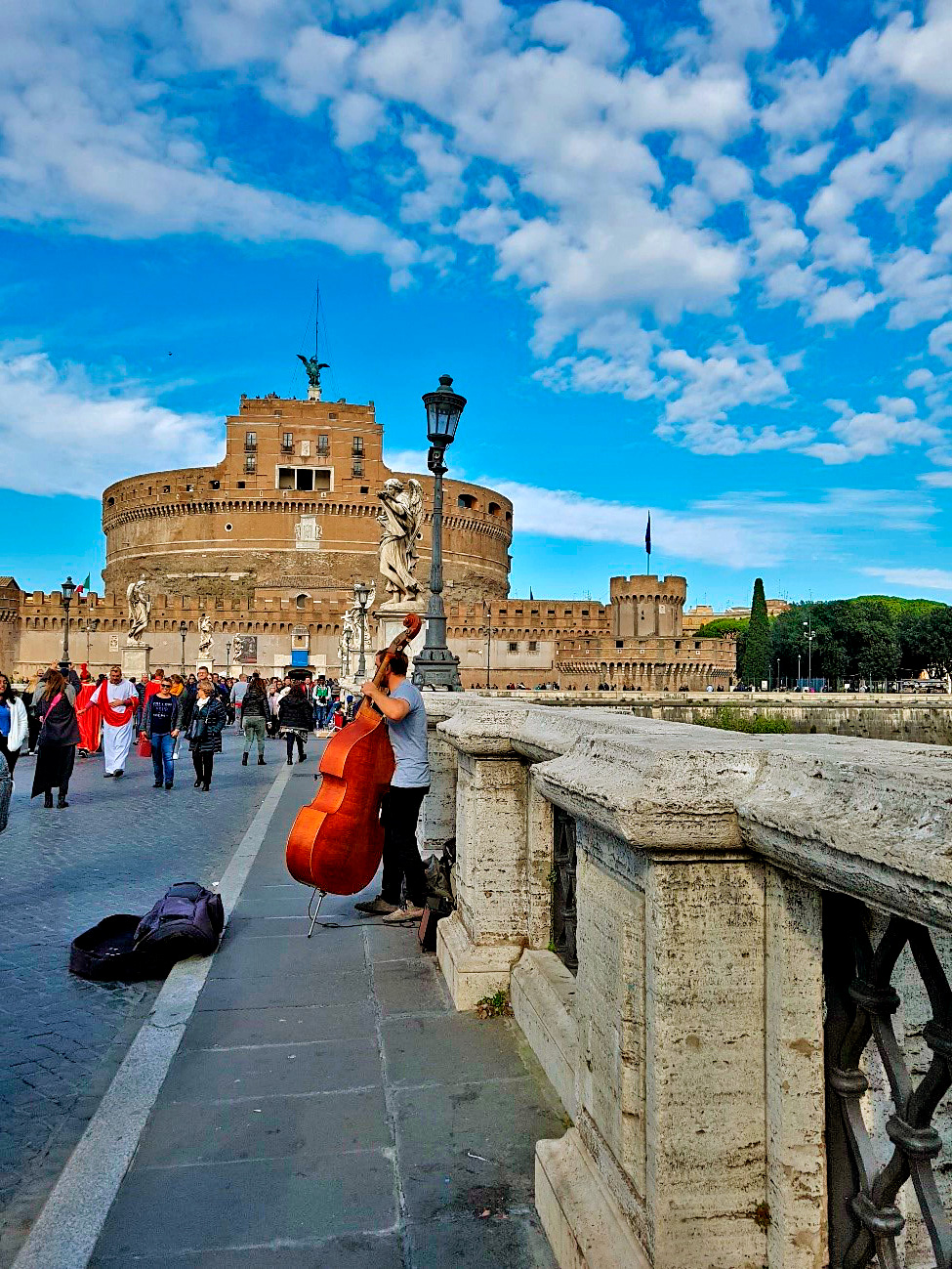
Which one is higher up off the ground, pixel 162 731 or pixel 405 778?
pixel 405 778

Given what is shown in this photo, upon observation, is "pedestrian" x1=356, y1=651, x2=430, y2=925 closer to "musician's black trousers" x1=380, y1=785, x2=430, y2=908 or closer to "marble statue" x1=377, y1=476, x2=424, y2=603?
"musician's black trousers" x1=380, y1=785, x2=430, y2=908

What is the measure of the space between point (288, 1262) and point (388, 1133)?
0.58m

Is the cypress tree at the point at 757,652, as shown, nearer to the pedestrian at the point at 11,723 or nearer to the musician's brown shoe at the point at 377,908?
the pedestrian at the point at 11,723

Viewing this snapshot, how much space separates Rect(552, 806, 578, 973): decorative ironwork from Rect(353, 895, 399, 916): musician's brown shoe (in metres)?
1.79

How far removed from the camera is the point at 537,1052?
3115 millimetres

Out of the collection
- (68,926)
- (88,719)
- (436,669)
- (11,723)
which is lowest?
(68,926)

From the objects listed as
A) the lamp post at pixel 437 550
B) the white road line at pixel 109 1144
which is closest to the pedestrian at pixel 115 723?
the lamp post at pixel 437 550

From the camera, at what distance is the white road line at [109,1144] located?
2.19 m

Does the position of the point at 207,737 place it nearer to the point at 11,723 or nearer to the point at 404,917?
the point at 11,723

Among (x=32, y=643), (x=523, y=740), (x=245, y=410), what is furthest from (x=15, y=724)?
(x=245, y=410)

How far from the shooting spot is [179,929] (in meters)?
4.30

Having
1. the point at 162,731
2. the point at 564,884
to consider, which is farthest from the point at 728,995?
the point at 162,731

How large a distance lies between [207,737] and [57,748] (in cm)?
223

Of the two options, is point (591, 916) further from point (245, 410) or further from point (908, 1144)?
point (245, 410)
